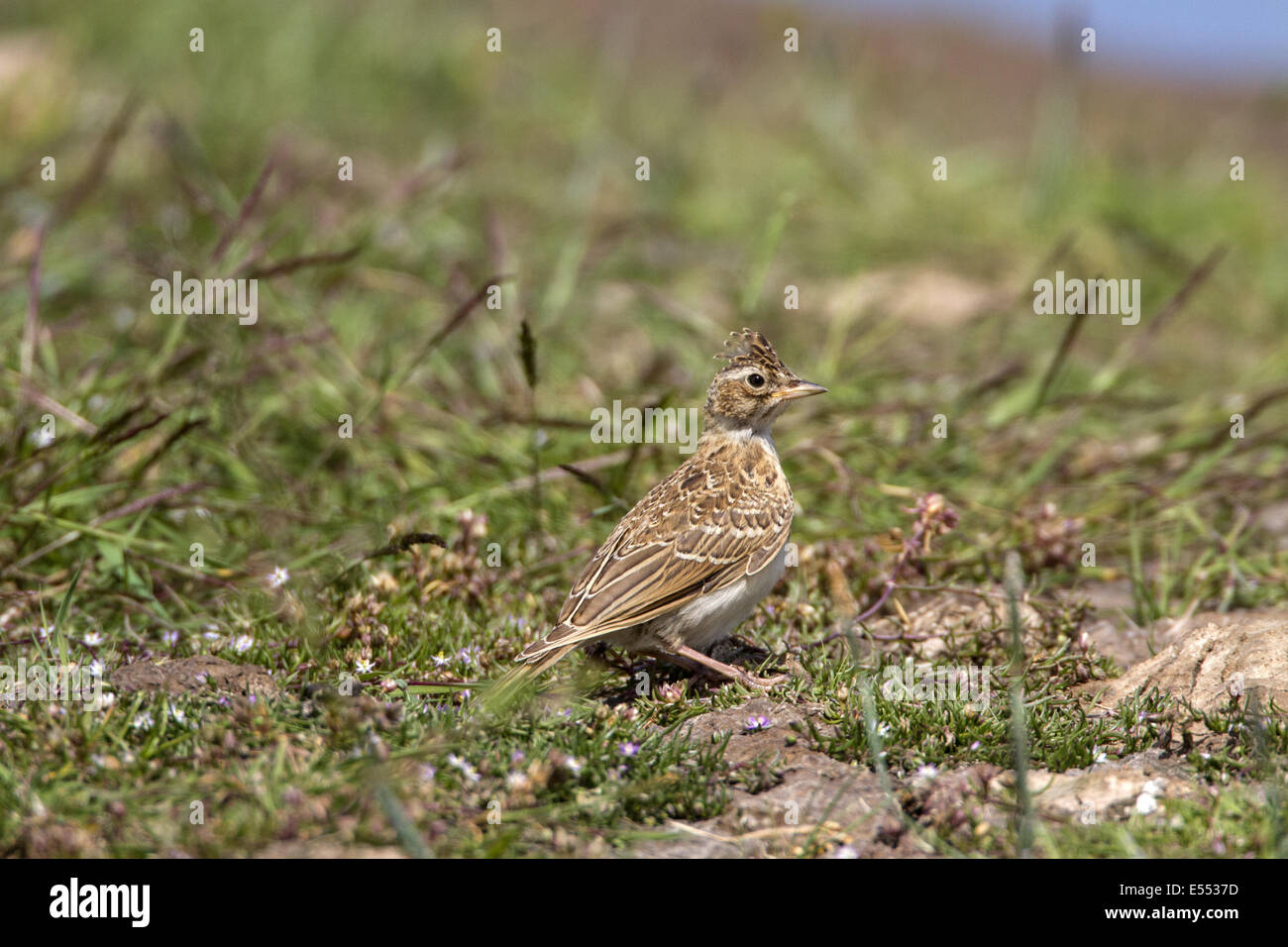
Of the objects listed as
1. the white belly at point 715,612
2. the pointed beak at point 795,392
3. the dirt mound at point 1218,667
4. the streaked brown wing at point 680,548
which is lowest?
the dirt mound at point 1218,667

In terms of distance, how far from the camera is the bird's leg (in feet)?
15.6

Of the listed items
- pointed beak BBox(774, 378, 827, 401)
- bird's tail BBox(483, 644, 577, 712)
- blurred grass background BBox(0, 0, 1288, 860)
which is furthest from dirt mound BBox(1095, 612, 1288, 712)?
bird's tail BBox(483, 644, 577, 712)

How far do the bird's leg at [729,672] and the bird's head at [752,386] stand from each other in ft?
3.79

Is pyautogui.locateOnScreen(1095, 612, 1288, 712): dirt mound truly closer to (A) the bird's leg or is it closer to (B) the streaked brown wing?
(A) the bird's leg

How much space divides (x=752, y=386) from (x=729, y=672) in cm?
137

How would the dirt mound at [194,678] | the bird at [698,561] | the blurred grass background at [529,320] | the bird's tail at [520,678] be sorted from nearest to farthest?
the bird's tail at [520,678], the dirt mound at [194,678], the bird at [698,561], the blurred grass background at [529,320]

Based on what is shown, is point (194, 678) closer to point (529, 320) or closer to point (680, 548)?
point (680, 548)

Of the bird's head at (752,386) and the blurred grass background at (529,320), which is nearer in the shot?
the bird's head at (752,386)

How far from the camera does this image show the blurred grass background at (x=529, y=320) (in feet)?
19.1

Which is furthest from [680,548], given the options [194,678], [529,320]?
[529,320]

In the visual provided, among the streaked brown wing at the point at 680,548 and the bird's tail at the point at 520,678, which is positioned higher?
the streaked brown wing at the point at 680,548

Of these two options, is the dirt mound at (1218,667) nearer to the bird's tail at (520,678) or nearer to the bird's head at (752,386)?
the bird's head at (752,386)

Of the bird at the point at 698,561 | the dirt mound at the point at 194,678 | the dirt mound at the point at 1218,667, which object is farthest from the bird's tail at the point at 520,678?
the dirt mound at the point at 1218,667

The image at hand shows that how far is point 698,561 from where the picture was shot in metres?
4.90
